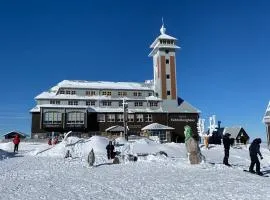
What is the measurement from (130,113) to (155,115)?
186 inches

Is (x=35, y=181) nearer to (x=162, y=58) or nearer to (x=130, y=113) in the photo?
(x=130, y=113)

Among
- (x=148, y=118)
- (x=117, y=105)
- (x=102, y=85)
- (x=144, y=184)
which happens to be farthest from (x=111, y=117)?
(x=144, y=184)

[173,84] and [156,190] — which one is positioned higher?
[173,84]

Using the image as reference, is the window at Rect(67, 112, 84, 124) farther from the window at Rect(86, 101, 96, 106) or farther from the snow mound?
the snow mound

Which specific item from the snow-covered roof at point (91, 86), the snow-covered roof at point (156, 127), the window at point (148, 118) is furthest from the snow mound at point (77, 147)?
the window at point (148, 118)

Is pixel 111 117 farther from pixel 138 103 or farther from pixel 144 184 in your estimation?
pixel 144 184

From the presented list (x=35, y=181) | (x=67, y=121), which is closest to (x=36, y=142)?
(x=67, y=121)

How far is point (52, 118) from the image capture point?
61.4m

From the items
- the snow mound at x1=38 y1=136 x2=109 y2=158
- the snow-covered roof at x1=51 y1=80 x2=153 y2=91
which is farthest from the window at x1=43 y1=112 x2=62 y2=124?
the snow mound at x1=38 y1=136 x2=109 y2=158

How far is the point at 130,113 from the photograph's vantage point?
65625 mm

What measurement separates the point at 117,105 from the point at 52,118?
12058 millimetres

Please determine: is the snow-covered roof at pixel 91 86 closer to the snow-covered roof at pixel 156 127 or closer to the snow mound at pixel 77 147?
the snow-covered roof at pixel 156 127

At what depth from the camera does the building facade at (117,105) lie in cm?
6188

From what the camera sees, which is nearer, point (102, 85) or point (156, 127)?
point (156, 127)
